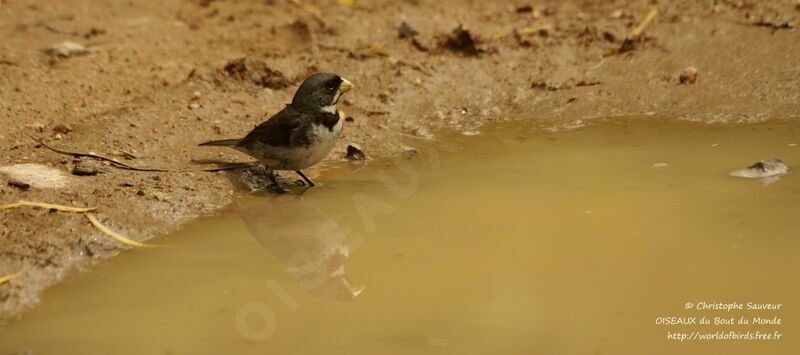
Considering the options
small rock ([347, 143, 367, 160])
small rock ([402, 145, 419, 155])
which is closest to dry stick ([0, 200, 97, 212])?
small rock ([347, 143, 367, 160])

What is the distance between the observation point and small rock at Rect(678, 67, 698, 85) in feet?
24.1

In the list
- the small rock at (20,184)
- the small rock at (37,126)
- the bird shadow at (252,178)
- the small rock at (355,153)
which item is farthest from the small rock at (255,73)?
the small rock at (20,184)

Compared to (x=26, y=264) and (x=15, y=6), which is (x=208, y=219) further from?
(x=15, y=6)

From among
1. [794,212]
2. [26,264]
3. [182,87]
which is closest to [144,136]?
[182,87]

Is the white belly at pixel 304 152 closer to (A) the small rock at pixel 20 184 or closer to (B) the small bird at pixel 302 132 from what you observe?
(B) the small bird at pixel 302 132

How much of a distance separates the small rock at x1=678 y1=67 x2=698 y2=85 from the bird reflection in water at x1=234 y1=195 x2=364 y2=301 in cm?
322

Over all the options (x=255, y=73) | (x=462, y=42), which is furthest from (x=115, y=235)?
(x=462, y=42)

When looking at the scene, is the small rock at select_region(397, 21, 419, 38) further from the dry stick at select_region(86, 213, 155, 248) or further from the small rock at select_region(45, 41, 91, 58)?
the dry stick at select_region(86, 213, 155, 248)

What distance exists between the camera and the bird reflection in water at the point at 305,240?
4488mm

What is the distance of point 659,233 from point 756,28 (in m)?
3.71

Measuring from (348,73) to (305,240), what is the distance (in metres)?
2.90

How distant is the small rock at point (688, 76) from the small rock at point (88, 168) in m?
4.12

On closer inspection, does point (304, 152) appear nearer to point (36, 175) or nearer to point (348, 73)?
point (36, 175)

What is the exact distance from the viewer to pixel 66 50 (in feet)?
26.2
